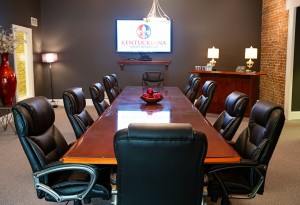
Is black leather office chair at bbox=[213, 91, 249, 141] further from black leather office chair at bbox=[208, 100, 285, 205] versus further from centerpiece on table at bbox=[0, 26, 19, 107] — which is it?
centerpiece on table at bbox=[0, 26, 19, 107]

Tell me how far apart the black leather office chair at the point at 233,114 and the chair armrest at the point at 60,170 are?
4.69ft

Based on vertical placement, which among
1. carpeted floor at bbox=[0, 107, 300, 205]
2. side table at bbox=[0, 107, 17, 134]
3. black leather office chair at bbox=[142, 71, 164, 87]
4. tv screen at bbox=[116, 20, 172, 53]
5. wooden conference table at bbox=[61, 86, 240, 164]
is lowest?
carpeted floor at bbox=[0, 107, 300, 205]

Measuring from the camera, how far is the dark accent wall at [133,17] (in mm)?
8508

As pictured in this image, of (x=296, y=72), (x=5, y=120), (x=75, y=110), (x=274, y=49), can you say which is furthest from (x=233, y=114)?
(x=274, y=49)

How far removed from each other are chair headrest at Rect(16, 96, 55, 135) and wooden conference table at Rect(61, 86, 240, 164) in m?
0.30

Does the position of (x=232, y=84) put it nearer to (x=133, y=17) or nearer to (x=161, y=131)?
(x=133, y=17)

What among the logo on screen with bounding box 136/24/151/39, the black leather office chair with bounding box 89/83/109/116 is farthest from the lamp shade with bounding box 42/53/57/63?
the black leather office chair with bounding box 89/83/109/116

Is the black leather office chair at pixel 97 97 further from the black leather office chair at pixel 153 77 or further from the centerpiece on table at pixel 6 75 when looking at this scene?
the black leather office chair at pixel 153 77

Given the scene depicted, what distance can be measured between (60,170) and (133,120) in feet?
3.19

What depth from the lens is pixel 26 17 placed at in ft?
24.9

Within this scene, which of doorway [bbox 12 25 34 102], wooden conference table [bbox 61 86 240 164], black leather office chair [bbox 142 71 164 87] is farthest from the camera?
black leather office chair [bbox 142 71 164 87]

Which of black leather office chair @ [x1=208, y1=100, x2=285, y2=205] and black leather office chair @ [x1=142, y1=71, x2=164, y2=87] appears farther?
black leather office chair @ [x1=142, y1=71, x2=164, y2=87]

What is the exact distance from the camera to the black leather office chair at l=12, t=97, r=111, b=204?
2037 millimetres

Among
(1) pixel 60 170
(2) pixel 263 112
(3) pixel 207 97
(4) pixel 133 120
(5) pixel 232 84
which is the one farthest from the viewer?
(5) pixel 232 84
